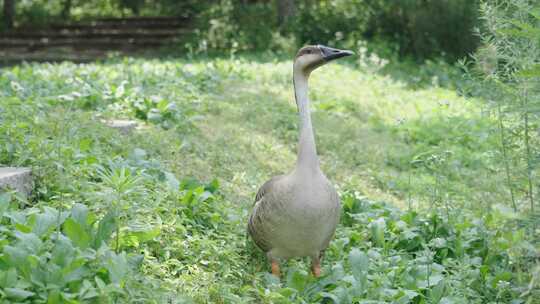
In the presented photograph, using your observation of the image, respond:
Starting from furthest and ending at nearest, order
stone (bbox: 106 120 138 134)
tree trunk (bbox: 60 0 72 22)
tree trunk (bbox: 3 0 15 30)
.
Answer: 1. tree trunk (bbox: 60 0 72 22)
2. tree trunk (bbox: 3 0 15 30)
3. stone (bbox: 106 120 138 134)

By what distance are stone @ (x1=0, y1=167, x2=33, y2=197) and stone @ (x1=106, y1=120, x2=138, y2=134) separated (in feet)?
7.03

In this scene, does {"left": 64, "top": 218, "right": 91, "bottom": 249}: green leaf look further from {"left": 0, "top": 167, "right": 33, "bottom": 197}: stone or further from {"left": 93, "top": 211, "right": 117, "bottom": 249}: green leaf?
{"left": 0, "top": 167, "right": 33, "bottom": 197}: stone

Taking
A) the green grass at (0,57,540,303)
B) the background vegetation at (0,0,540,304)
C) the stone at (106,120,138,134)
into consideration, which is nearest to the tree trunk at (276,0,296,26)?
the background vegetation at (0,0,540,304)

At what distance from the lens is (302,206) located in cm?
417

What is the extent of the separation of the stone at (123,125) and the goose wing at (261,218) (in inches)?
98.0

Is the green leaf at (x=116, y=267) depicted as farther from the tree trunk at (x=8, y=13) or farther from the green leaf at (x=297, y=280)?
the tree trunk at (x=8, y=13)

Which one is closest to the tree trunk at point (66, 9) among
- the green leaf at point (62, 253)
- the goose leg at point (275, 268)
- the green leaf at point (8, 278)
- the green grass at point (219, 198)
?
the green grass at point (219, 198)

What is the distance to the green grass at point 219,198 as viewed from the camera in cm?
363

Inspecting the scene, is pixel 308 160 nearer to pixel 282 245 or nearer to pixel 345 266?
pixel 282 245

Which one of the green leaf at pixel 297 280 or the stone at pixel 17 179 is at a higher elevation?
the stone at pixel 17 179

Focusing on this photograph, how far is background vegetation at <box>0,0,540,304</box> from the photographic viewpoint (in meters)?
3.60

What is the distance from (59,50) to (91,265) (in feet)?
53.7

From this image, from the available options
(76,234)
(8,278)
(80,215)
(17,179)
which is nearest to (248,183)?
(17,179)

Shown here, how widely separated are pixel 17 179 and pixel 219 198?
1668 millimetres
